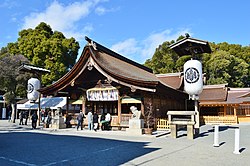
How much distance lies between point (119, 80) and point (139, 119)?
10.3 feet

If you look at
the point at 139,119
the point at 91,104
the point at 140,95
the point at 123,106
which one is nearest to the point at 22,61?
the point at 91,104

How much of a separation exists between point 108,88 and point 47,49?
17993 millimetres

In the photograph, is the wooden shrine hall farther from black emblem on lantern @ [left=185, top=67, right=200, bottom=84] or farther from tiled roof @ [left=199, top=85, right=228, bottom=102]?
tiled roof @ [left=199, top=85, right=228, bottom=102]

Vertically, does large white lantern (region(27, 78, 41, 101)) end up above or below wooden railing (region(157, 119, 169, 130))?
above

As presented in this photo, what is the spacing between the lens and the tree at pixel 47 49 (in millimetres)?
31453

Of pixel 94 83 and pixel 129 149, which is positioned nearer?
pixel 129 149

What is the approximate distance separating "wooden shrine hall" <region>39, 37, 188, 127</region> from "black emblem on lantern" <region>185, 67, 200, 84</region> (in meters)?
1.78

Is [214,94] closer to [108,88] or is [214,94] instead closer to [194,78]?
[194,78]

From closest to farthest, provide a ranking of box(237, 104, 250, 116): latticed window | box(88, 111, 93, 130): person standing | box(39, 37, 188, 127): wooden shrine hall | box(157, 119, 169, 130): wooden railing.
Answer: box(39, 37, 188, 127): wooden shrine hall → box(88, 111, 93, 130): person standing → box(157, 119, 169, 130): wooden railing → box(237, 104, 250, 116): latticed window

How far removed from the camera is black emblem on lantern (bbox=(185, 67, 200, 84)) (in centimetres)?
1366

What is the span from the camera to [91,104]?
1908 cm

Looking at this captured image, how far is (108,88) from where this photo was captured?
16.8m

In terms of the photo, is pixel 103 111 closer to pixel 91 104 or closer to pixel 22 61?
pixel 91 104

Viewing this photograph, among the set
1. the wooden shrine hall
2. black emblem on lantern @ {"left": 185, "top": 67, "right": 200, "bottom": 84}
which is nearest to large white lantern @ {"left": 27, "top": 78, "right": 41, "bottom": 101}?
the wooden shrine hall
